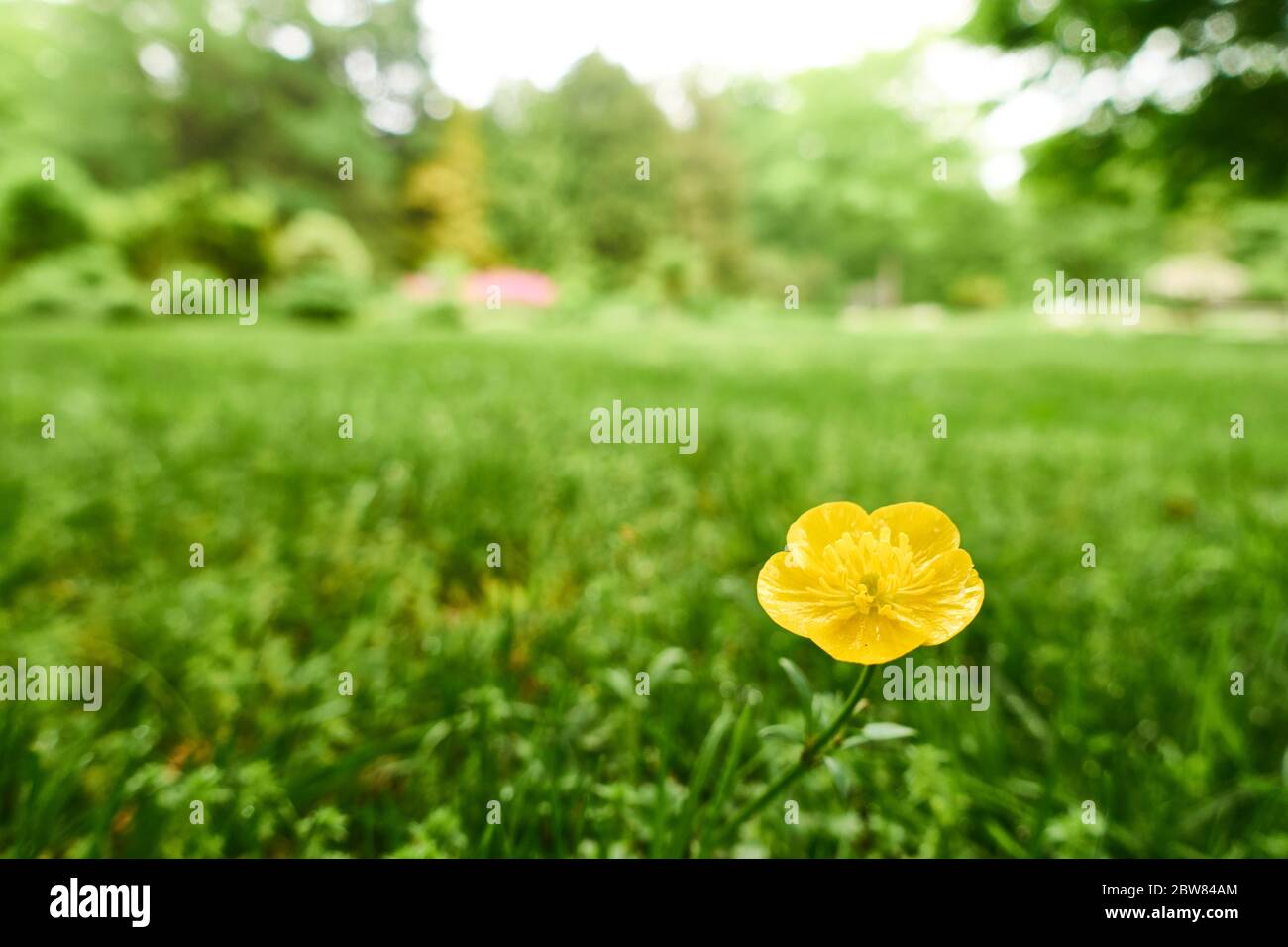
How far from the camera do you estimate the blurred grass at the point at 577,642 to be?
79 centimetres

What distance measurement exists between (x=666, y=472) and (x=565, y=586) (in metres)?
0.68

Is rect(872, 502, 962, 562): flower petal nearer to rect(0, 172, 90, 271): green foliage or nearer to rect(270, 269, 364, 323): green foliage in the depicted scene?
rect(270, 269, 364, 323): green foliage

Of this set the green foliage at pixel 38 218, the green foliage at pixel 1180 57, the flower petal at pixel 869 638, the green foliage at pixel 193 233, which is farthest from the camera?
the green foliage at pixel 193 233

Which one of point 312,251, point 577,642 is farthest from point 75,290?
point 577,642

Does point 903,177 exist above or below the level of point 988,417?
above

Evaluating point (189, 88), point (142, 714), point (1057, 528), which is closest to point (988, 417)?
point (1057, 528)

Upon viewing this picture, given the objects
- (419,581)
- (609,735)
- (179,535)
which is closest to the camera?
(609,735)

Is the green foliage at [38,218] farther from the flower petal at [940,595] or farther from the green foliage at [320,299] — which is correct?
the flower petal at [940,595]

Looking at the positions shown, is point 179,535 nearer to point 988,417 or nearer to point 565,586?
point 565,586

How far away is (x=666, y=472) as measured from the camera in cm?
198

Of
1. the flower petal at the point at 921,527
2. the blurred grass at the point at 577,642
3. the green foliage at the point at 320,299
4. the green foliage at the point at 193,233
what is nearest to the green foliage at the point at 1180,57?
the blurred grass at the point at 577,642

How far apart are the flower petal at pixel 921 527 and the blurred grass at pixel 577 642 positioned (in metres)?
0.23

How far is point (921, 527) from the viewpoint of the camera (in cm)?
48

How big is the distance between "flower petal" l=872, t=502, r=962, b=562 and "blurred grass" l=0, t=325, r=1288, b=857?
0.74 feet
